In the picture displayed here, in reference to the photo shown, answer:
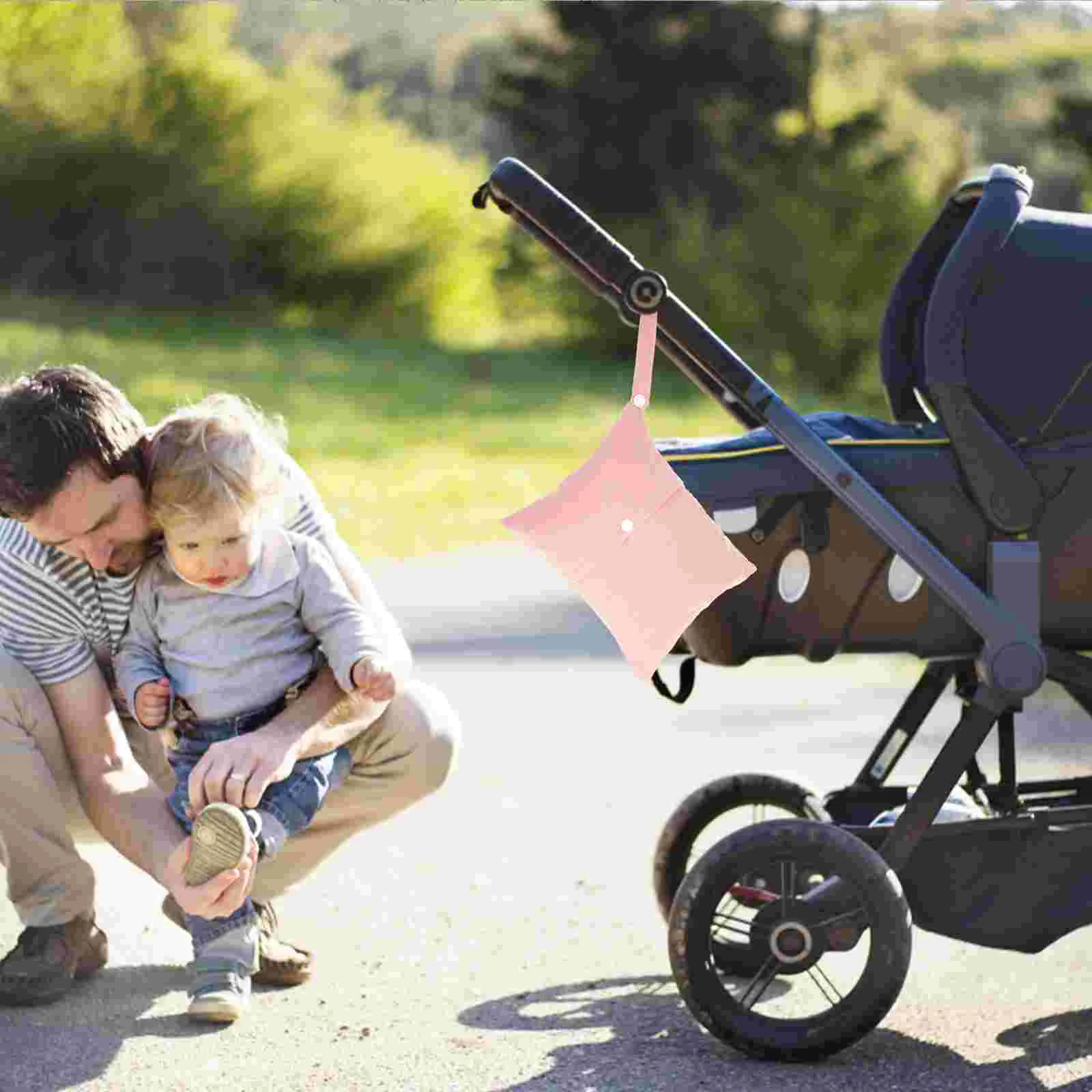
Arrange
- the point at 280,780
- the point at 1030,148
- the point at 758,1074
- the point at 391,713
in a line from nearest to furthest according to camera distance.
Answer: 1. the point at 758,1074
2. the point at 280,780
3. the point at 391,713
4. the point at 1030,148

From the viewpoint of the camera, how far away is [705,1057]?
10.1ft

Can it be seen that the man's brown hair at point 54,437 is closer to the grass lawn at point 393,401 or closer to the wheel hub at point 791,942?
the wheel hub at point 791,942

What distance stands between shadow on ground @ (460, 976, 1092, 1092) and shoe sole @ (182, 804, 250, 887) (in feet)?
1.74

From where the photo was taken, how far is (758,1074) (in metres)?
3.00

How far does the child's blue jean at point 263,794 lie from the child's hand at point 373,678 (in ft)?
0.53

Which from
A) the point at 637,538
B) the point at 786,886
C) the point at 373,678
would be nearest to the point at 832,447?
the point at 637,538

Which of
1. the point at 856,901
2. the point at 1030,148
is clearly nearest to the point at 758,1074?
the point at 856,901

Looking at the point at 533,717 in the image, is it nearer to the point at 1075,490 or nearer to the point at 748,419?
the point at 748,419

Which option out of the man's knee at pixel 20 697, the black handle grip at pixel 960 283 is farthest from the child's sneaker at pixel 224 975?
the black handle grip at pixel 960 283

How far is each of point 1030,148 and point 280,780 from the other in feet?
60.7

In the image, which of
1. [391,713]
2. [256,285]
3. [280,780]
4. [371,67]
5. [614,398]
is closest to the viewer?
[280,780]

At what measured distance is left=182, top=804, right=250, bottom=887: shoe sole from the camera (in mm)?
3008

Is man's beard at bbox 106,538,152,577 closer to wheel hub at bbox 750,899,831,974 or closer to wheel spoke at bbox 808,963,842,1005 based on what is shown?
wheel hub at bbox 750,899,831,974

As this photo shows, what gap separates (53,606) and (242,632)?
33cm
